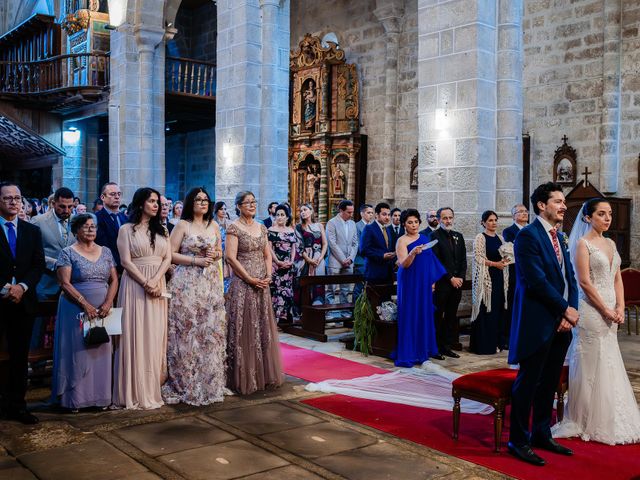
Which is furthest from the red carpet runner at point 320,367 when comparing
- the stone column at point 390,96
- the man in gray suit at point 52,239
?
the stone column at point 390,96

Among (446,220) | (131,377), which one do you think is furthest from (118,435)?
(446,220)

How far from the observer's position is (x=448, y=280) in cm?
677

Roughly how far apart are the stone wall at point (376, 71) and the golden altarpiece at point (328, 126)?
27cm

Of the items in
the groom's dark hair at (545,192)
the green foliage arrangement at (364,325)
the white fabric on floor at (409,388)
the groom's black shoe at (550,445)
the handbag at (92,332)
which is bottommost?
the white fabric on floor at (409,388)

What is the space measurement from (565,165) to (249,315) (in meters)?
7.71

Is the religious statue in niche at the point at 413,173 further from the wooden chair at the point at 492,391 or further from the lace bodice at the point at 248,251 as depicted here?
the wooden chair at the point at 492,391

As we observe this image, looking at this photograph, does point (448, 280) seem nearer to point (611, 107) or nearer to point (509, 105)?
point (509, 105)

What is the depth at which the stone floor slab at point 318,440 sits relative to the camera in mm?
3988

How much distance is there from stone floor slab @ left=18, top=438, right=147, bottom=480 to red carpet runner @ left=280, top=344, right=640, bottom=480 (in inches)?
61.9

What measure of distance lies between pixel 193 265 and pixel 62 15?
15707 mm

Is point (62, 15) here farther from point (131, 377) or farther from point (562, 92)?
point (131, 377)

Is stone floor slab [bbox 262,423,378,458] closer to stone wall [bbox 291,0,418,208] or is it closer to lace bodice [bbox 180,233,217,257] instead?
lace bodice [bbox 180,233,217,257]

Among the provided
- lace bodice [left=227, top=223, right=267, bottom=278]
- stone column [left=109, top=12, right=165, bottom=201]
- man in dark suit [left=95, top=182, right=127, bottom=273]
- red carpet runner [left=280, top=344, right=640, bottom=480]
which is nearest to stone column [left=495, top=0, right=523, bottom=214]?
red carpet runner [left=280, top=344, right=640, bottom=480]

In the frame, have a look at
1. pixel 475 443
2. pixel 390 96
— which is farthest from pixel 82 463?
pixel 390 96
